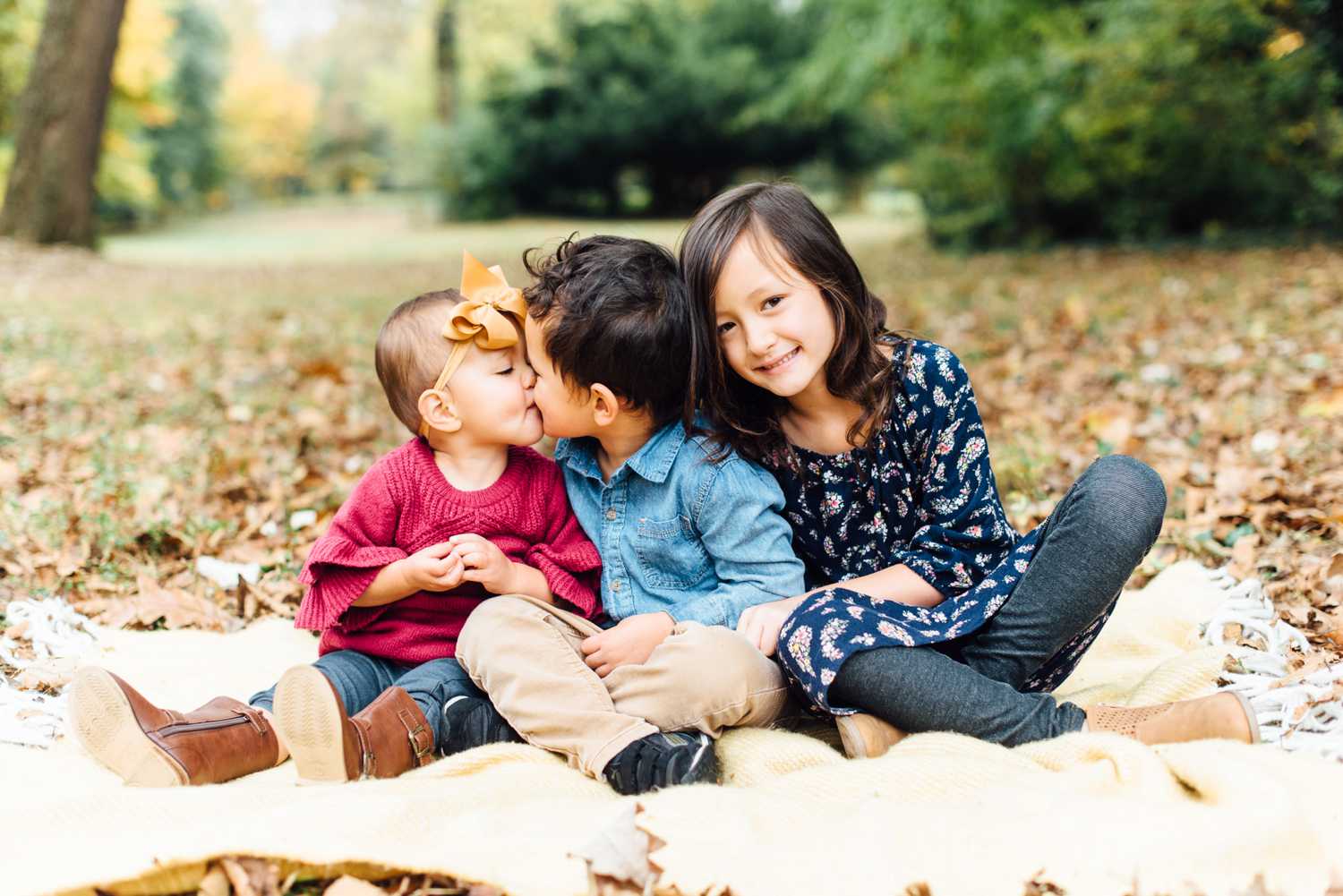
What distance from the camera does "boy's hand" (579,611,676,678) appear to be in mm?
2332

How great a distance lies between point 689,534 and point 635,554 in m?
0.13

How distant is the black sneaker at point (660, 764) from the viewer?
2068mm

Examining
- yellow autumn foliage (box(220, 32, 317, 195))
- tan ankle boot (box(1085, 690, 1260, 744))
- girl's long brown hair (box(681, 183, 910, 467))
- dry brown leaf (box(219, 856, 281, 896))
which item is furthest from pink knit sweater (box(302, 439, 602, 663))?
yellow autumn foliage (box(220, 32, 317, 195))

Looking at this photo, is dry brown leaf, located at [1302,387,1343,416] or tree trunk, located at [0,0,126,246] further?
tree trunk, located at [0,0,126,246]

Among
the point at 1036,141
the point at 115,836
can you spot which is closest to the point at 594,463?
the point at 115,836

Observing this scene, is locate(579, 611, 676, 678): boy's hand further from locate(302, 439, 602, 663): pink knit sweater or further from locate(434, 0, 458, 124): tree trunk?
locate(434, 0, 458, 124): tree trunk

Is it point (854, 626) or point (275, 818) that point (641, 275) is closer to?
point (854, 626)

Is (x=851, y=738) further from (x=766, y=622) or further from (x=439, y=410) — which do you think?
(x=439, y=410)

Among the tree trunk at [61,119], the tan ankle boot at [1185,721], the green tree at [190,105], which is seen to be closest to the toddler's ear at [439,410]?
the tan ankle boot at [1185,721]

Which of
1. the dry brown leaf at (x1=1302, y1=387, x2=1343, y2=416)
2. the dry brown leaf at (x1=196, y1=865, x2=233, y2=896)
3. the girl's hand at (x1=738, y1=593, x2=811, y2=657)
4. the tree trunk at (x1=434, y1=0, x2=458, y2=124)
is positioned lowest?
the dry brown leaf at (x1=196, y1=865, x2=233, y2=896)

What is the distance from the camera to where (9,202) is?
36.8ft

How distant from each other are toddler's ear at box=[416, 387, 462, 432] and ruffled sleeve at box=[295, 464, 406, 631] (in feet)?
0.55

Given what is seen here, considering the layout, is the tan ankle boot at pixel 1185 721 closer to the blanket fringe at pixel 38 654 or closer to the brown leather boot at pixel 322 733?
the brown leather boot at pixel 322 733

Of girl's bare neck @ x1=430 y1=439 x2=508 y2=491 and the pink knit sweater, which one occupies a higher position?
girl's bare neck @ x1=430 y1=439 x2=508 y2=491
